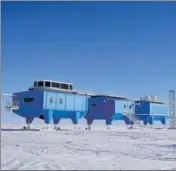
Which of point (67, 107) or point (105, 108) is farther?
point (105, 108)

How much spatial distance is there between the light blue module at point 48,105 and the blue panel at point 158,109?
2345cm

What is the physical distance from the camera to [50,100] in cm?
4353

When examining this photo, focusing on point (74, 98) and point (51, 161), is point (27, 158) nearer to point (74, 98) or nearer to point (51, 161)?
point (51, 161)

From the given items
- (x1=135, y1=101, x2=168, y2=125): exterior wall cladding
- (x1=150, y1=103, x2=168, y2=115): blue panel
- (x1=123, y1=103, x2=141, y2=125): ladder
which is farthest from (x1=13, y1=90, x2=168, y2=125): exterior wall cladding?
(x1=150, y1=103, x2=168, y2=115): blue panel

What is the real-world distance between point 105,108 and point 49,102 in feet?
52.2

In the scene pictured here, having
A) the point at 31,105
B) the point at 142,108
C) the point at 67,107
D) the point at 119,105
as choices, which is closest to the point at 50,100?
the point at 31,105

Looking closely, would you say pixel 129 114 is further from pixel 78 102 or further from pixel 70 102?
pixel 70 102

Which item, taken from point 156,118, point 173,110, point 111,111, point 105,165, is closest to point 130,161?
point 105,165

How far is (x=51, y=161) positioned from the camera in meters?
11.4

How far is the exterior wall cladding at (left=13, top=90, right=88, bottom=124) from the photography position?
42781mm

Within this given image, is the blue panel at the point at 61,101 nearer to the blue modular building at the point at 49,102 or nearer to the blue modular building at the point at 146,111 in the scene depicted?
the blue modular building at the point at 49,102

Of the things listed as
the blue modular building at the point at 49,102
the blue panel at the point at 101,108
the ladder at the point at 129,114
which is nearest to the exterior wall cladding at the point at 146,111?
the ladder at the point at 129,114

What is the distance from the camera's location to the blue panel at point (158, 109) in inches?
2574

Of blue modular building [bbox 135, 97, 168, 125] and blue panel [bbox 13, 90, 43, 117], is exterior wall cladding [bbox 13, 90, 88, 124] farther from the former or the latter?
blue modular building [bbox 135, 97, 168, 125]
